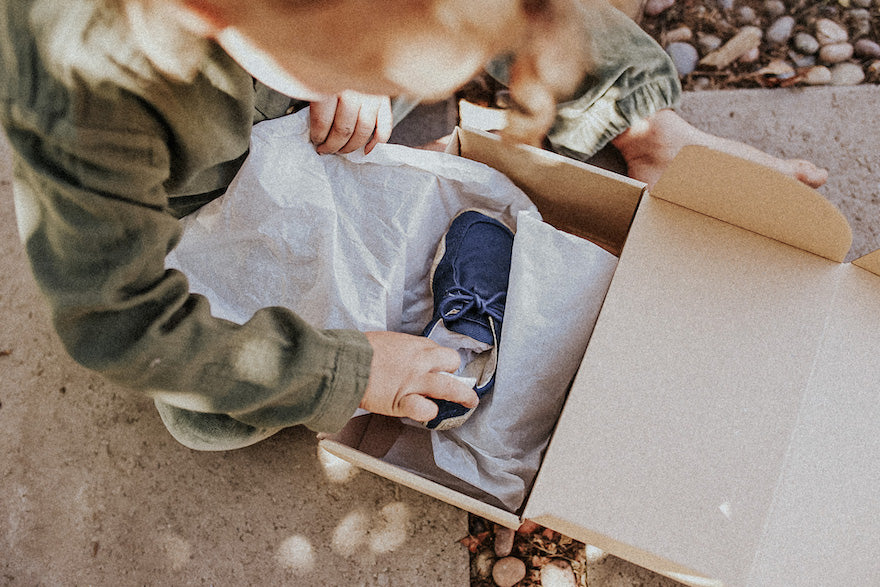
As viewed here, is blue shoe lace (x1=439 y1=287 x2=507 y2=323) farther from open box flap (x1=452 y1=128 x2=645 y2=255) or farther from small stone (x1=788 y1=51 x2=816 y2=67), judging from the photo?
small stone (x1=788 y1=51 x2=816 y2=67)

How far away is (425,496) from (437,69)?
78 cm

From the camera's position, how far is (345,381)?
71 cm

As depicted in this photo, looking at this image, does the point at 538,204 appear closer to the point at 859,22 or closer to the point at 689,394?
the point at 689,394

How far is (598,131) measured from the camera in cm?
107

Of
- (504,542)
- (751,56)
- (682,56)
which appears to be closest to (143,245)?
(504,542)

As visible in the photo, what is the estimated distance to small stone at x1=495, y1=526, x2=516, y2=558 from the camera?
3.24 ft

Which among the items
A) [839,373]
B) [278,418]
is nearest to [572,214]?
[839,373]

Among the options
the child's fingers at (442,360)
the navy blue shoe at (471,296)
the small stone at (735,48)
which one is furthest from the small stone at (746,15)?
the child's fingers at (442,360)

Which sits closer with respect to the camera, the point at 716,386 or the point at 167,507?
the point at 716,386

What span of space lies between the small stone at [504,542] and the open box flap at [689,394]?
31 centimetres

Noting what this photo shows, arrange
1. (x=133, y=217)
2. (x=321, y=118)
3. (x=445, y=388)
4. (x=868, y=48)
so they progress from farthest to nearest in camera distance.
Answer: (x=868, y=48) < (x=321, y=118) < (x=445, y=388) < (x=133, y=217)

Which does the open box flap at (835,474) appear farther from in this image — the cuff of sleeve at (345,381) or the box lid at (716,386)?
the cuff of sleeve at (345,381)

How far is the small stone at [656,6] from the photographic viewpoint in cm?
124

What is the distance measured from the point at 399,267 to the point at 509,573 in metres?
0.50
